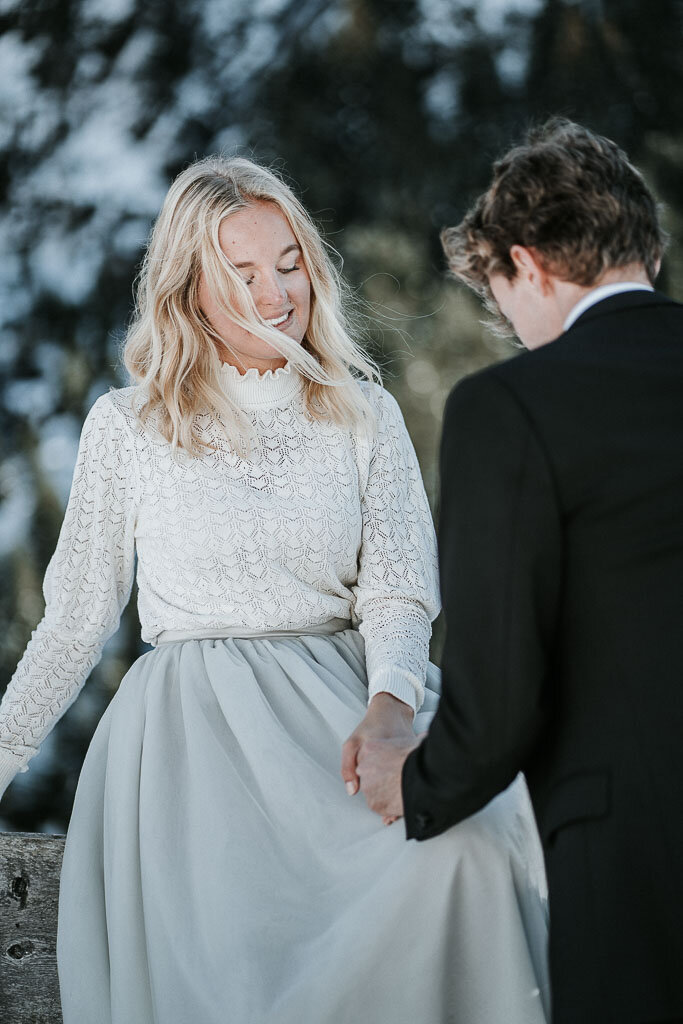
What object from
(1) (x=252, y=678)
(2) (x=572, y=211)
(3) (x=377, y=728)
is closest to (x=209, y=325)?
(1) (x=252, y=678)

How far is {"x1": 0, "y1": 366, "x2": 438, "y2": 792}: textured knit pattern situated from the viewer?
1981 millimetres

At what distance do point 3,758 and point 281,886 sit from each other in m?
0.61

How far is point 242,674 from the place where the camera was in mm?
1880

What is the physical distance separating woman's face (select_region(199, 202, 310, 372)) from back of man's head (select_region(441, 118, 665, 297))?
0.70 metres

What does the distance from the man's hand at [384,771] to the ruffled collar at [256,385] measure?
691mm

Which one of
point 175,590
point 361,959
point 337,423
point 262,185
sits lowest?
point 361,959

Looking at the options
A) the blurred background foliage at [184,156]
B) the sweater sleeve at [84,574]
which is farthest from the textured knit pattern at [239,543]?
the blurred background foliage at [184,156]

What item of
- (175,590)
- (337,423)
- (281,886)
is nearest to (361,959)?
(281,886)

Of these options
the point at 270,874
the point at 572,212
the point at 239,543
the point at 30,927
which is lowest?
the point at 30,927

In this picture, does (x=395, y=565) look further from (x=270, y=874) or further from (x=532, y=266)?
(x=532, y=266)

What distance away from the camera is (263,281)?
2.10 metres

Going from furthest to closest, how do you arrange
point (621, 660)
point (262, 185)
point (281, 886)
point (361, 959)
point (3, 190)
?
point (3, 190) → point (262, 185) → point (281, 886) → point (361, 959) → point (621, 660)

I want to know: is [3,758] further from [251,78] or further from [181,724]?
[251,78]

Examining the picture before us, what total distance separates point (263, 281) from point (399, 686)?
2.41ft
